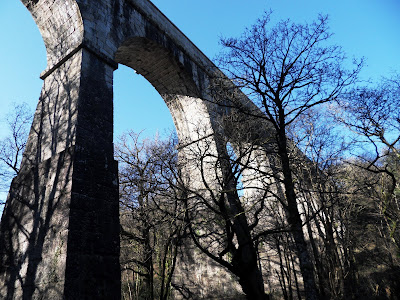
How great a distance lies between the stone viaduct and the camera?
13.2 ft

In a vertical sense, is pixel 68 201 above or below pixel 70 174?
below

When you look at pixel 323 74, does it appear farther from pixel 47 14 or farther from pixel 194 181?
pixel 47 14

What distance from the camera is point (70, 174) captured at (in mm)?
4430

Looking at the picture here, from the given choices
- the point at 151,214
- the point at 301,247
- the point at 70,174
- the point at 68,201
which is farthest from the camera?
the point at 151,214

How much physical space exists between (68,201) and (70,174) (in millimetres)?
450

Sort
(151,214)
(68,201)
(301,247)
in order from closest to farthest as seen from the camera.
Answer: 1. (68,201)
2. (301,247)
3. (151,214)

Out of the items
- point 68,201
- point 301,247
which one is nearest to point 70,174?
point 68,201

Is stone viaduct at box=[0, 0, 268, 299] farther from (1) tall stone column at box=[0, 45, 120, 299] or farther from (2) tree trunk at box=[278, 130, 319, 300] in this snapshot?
(2) tree trunk at box=[278, 130, 319, 300]

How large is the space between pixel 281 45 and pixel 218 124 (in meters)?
4.05

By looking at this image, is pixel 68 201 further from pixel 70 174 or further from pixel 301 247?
pixel 301 247

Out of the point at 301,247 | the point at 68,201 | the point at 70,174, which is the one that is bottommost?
the point at 301,247

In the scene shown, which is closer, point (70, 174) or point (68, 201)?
point (68, 201)

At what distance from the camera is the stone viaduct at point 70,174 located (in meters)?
4.01

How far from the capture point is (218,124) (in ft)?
33.0
